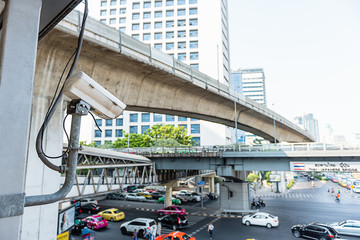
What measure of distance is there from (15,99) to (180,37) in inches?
2640

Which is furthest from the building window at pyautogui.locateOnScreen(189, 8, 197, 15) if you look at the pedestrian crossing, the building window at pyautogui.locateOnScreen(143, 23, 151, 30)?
the pedestrian crossing

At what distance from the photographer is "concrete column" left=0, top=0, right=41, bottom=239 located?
2.07 m

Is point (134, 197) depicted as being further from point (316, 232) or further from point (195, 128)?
point (316, 232)

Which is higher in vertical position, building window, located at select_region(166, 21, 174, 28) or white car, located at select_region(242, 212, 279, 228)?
building window, located at select_region(166, 21, 174, 28)

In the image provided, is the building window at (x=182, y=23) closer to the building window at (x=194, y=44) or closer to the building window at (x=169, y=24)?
the building window at (x=169, y=24)

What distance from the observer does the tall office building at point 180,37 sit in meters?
61.0

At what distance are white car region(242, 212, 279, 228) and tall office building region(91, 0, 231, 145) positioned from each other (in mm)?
32446

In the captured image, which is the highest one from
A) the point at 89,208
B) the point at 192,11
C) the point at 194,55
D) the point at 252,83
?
the point at 252,83

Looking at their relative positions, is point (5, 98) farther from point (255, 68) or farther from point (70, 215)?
point (255, 68)

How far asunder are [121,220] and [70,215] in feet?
50.7

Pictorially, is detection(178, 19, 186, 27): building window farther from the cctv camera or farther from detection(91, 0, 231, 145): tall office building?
the cctv camera

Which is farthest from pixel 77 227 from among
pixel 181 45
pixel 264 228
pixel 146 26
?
pixel 146 26

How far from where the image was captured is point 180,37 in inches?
2576

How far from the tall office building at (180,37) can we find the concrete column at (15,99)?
56.8 meters
